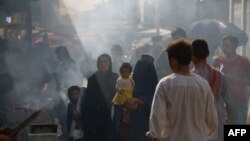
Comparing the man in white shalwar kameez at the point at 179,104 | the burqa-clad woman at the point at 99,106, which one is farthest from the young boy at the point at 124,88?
the man in white shalwar kameez at the point at 179,104

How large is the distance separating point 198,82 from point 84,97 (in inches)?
163

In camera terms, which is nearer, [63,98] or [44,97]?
[63,98]

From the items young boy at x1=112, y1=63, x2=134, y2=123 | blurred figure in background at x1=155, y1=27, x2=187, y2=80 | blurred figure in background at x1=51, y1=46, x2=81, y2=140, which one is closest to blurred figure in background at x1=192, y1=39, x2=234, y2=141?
young boy at x1=112, y1=63, x2=134, y2=123

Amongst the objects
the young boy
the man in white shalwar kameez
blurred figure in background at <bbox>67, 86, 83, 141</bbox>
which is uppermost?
the man in white shalwar kameez

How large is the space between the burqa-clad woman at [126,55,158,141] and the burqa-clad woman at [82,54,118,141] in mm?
401

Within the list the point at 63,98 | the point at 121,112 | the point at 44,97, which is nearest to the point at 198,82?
the point at 121,112

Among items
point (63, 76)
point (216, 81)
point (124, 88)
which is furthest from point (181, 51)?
point (63, 76)

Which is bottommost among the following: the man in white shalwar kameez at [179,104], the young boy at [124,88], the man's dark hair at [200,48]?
the young boy at [124,88]

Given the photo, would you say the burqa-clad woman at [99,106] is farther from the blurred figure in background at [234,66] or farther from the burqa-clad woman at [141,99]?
the blurred figure in background at [234,66]

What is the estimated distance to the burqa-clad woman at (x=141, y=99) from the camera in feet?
27.9

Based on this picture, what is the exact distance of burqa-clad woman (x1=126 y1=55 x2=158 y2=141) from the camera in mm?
8500

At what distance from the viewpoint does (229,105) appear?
246 inches

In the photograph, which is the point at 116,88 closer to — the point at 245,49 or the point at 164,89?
the point at 164,89

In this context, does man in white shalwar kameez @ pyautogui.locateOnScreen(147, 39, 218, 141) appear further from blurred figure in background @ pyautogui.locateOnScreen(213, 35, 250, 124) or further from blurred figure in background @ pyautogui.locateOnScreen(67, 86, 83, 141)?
blurred figure in background @ pyautogui.locateOnScreen(67, 86, 83, 141)
